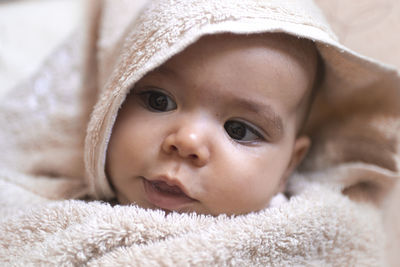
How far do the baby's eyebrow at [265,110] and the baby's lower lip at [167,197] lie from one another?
218 millimetres

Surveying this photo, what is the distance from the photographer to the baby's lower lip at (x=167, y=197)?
0.80m

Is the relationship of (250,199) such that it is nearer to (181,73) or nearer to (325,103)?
(181,73)

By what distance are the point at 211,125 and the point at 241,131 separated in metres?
0.08

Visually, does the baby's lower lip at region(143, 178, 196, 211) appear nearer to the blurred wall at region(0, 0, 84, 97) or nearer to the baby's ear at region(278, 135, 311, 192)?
the baby's ear at region(278, 135, 311, 192)

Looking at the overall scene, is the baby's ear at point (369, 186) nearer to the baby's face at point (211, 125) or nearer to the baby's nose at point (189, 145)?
the baby's face at point (211, 125)

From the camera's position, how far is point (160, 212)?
0.77 metres

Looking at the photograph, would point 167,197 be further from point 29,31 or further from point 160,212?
point 29,31

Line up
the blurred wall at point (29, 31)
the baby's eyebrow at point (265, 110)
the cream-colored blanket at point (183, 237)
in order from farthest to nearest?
the blurred wall at point (29, 31), the baby's eyebrow at point (265, 110), the cream-colored blanket at point (183, 237)

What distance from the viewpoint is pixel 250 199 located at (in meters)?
0.83

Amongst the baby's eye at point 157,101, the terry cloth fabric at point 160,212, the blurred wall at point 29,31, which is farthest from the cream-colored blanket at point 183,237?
the blurred wall at point 29,31

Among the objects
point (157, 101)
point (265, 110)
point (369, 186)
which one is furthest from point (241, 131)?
point (369, 186)

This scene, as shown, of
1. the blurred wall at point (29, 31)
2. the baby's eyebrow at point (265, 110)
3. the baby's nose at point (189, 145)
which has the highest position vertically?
the blurred wall at point (29, 31)

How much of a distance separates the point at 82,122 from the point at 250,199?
0.59 m

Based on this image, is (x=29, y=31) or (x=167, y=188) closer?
(x=167, y=188)
